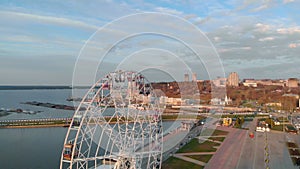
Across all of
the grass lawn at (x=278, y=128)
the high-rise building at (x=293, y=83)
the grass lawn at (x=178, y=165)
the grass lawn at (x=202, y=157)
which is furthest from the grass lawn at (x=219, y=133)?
the high-rise building at (x=293, y=83)

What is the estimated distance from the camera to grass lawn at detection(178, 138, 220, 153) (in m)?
13.7

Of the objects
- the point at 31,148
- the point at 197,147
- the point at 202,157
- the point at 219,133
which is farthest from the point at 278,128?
the point at 31,148

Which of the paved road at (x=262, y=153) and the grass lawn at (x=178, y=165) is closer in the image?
the grass lawn at (x=178, y=165)

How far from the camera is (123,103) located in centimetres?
783

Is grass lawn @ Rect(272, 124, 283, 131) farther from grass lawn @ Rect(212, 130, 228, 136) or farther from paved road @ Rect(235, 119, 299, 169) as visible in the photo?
grass lawn @ Rect(212, 130, 228, 136)

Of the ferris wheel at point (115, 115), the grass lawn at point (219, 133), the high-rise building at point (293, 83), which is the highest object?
the high-rise building at point (293, 83)

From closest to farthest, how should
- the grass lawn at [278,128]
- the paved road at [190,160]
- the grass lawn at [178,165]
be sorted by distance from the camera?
the grass lawn at [178,165] → the paved road at [190,160] → the grass lawn at [278,128]

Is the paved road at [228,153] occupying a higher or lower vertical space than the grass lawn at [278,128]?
lower

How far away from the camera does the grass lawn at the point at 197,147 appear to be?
13651 millimetres

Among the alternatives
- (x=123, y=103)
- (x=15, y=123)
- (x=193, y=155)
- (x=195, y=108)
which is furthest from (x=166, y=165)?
(x=195, y=108)

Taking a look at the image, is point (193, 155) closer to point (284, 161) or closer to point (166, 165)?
point (166, 165)

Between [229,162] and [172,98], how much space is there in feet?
65.9

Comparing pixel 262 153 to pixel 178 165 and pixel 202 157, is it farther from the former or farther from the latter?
pixel 178 165

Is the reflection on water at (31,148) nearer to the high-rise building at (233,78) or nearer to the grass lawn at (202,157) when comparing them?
the grass lawn at (202,157)
